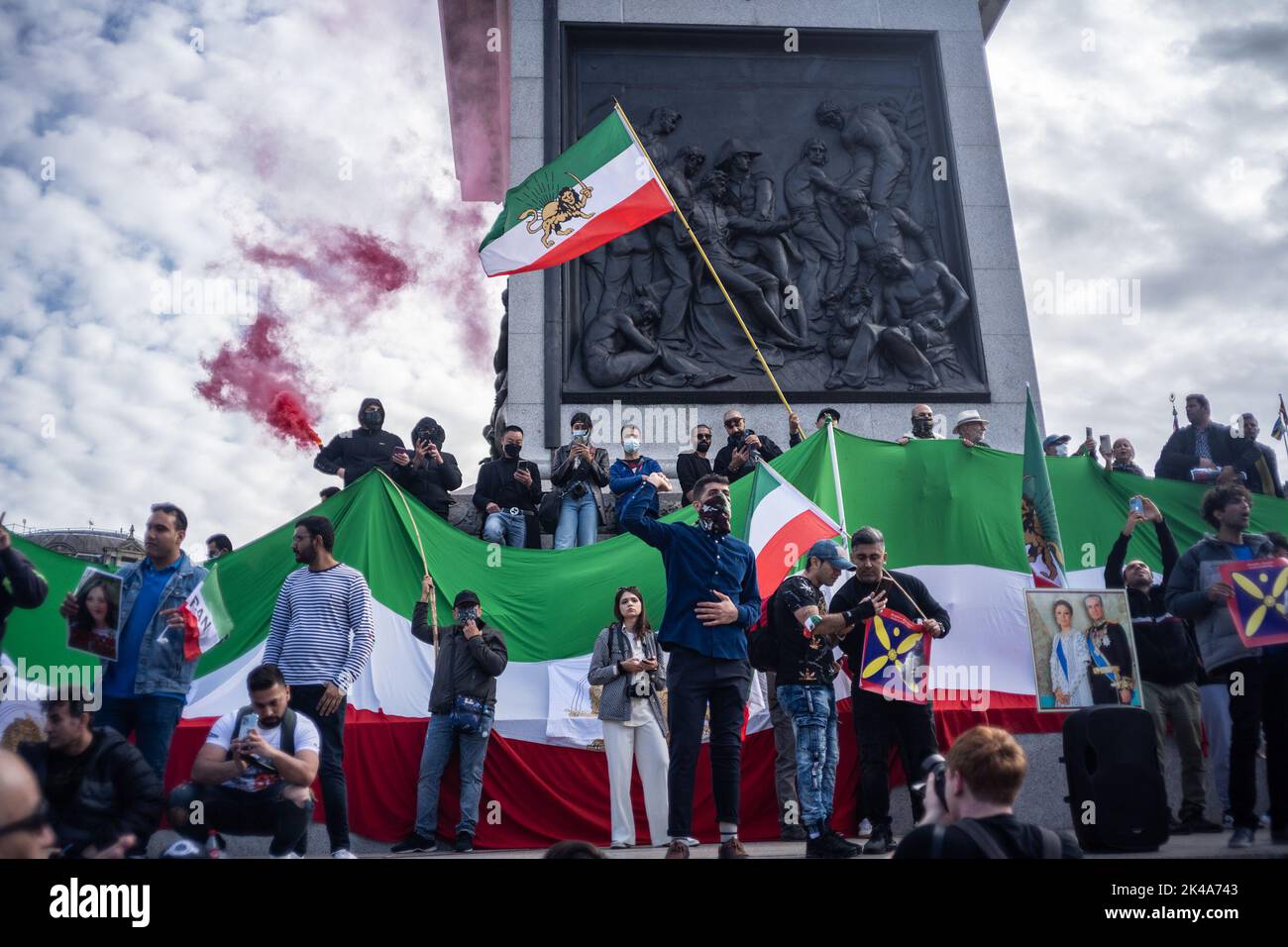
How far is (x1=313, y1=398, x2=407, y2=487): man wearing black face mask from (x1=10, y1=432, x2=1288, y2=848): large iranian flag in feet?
6.48

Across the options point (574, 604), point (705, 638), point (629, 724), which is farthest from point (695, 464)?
point (705, 638)

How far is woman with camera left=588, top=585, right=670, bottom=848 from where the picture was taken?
27.0 feet

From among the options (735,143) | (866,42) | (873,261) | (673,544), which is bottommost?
(673,544)

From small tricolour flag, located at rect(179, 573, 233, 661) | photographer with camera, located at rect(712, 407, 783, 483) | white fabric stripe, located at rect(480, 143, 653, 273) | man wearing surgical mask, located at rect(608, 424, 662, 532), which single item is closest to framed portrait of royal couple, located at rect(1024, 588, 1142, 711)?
man wearing surgical mask, located at rect(608, 424, 662, 532)

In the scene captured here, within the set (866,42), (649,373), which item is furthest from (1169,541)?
(866,42)

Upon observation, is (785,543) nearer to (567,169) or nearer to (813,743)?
(813,743)

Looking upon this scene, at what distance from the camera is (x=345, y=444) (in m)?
12.1

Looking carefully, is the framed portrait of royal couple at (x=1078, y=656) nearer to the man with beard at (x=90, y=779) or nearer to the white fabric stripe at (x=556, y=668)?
the white fabric stripe at (x=556, y=668)

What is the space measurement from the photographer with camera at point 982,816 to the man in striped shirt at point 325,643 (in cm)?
424

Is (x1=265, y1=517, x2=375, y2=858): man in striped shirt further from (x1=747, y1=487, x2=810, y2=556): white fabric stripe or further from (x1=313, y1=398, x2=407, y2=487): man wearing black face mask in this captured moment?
(x1=313, y1=398, x2=407, y2=487): man wearing black face mask

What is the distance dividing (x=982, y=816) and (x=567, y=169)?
936 centimetres

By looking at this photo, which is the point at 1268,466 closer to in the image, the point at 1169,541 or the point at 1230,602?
the point at 1169,541

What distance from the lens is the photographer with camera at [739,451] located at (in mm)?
11156

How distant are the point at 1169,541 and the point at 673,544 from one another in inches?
148
